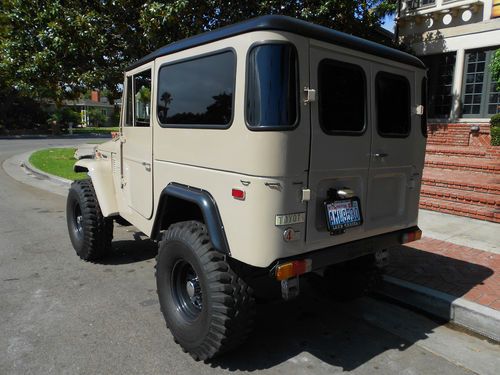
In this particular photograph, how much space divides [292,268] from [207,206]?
2.42ft

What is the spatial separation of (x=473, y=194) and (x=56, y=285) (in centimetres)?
653

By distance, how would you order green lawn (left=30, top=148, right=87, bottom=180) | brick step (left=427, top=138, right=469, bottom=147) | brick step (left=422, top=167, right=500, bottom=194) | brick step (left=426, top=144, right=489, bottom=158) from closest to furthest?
brick step (left=422, top=167, right=500, bottom=194) → brick step (left=426, top=144, right=489, bottom=158) → brick step (left=427, top=138, right=469, bottom=147) → green lawn (left=30, top=148, right=87, bottom=180)

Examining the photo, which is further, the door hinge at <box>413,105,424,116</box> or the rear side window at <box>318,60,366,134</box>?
the door hinge at <box>413,105,424,116</box>

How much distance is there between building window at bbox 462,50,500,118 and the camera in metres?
11.4

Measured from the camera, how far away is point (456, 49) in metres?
11.9

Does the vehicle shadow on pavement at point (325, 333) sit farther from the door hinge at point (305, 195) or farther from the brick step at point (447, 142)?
the brick step at point (447, 142)

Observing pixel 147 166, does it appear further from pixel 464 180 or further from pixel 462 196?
pixel 464 180

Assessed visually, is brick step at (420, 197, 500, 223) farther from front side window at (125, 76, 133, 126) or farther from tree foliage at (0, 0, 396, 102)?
front side window at (125, 76, 133, 126)

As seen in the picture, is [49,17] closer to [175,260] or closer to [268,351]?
[175,260]

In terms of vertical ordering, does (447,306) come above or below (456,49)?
below

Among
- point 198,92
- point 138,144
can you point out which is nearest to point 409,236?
point 198,92

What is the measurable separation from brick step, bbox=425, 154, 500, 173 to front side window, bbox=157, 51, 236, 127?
22.0 ft

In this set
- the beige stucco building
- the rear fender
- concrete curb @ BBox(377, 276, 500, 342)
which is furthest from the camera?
the beige stucco building

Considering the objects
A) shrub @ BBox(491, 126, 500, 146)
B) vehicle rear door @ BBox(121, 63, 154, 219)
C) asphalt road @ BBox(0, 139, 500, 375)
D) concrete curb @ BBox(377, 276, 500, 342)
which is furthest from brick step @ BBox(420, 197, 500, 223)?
vehicle rear door @ BBox(121, 63, 154, 219)
